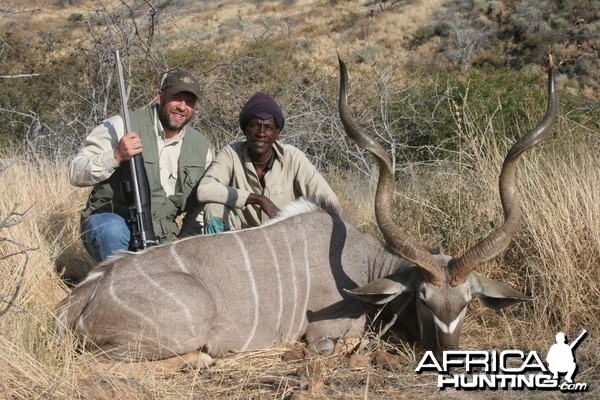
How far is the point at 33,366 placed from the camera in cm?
285

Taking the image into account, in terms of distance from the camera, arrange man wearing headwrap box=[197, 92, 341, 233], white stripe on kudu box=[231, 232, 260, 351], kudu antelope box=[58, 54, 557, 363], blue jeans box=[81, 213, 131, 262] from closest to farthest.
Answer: kudu antelope box=[58, 54, 557, 363] < white stripe on kudu box=[231, 232, 260, 351] < blue jeans box=[81, 213, 131, 262] < man wearing headwrap box=[197, 92, 341, 233]

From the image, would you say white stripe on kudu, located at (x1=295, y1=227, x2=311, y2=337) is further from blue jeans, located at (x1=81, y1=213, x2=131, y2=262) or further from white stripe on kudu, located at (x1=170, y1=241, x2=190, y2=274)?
blue jeans, located at (x1=81, y1=213, x2=131, y2=262)

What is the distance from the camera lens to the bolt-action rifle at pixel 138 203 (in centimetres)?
406

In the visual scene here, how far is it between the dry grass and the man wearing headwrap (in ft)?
1.61

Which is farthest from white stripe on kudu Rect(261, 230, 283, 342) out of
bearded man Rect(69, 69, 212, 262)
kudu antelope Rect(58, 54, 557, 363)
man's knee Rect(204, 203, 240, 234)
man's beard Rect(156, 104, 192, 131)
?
man's beard Rect(156, 104, 192, 131)

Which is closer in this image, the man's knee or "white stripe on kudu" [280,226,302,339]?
"white stripe on kudu" [280,226,302,339]

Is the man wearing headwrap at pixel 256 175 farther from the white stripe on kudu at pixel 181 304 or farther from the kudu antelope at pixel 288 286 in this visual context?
the white stripe on kudu at pixel 181 304

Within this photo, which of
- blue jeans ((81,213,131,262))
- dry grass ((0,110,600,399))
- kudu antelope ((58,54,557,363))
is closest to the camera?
dry grass ((0,110,600,399))

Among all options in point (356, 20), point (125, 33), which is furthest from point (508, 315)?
point (356, 20)

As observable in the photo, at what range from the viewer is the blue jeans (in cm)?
418

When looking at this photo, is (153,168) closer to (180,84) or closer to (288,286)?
(180,84)

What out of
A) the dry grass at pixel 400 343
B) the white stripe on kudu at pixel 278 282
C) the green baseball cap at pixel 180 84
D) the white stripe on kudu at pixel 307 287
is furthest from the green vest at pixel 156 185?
the white stripe on kudu at pixel 307 287

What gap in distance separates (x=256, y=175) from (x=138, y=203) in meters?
0.73

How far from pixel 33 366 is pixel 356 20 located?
23729 mm
